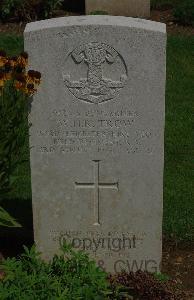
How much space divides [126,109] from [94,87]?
27 cm

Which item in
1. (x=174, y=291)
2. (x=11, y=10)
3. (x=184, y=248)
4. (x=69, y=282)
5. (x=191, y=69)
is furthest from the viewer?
(x=11, y=10)

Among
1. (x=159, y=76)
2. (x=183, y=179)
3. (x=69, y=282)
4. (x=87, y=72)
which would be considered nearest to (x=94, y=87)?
(x=87, y=72)

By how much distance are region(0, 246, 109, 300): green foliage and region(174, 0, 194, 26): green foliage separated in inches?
286

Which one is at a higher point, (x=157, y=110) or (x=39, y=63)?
(x=39, y=63)

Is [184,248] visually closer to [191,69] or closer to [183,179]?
[183,179]

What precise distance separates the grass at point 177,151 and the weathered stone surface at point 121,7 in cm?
143

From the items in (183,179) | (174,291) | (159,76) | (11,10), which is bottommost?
(174,291)

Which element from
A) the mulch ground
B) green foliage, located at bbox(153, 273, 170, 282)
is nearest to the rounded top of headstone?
green foliage, located at bbox(153, 273, 170, 282)

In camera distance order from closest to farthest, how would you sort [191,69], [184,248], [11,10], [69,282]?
[69,282] → [184,248] → [191,69] → [11,10]

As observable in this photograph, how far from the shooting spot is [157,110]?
5129 millimetres

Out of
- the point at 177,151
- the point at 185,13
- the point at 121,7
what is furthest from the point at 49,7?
the point at 177,151

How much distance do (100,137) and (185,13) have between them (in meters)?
6.98

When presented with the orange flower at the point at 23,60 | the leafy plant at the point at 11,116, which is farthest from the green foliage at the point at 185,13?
the orange flower at the point at 23,60

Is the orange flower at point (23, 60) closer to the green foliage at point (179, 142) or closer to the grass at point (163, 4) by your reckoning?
the green foliage at point (179, 142)
